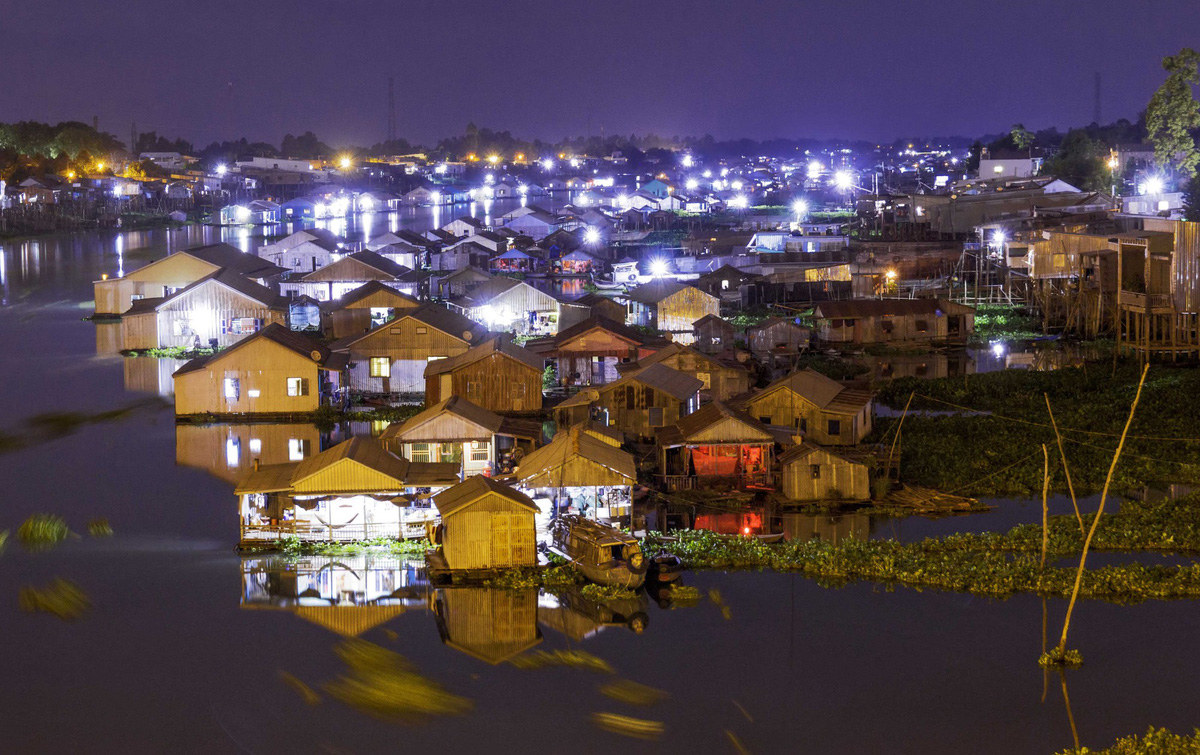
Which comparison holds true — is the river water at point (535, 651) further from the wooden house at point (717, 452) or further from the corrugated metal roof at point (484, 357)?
the corrugated metal roof at point (484, 357)

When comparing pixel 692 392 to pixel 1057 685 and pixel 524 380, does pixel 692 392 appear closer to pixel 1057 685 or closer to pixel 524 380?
pixel 524 380

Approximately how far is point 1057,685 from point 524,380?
8.24m

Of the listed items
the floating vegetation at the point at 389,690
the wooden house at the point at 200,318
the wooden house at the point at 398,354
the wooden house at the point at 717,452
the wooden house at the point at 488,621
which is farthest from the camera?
the wooden house at the point at 200,318

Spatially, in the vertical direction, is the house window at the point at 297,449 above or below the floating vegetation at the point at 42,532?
above

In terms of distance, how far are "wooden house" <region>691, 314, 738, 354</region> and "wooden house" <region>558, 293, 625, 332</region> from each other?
6.86 ft

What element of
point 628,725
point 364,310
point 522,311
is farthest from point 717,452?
point 364,310

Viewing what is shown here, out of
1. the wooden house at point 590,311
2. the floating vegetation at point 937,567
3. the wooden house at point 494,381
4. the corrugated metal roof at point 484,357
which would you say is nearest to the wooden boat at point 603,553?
the floating vegetation at point 937,567

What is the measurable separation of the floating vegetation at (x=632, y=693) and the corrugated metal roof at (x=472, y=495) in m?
2.08

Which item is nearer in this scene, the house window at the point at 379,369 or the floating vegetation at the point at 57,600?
the floating vegetation at the point at 57,600

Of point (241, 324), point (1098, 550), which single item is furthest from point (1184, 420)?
point (241, 324)

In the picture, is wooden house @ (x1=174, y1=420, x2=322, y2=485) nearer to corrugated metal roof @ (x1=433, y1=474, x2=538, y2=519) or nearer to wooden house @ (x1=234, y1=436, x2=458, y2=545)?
wooden house @ (x1=234, y1=436, x2=458, y2=545)

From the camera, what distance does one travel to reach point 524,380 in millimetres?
14953

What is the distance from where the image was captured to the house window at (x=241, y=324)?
20312 millimetres

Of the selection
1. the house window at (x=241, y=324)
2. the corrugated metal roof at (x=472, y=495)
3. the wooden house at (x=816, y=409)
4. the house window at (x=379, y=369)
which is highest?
the house window at (x=241, y=324)
